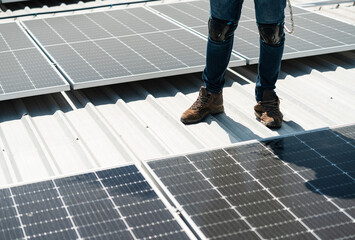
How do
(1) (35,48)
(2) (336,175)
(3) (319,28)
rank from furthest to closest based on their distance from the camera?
(3) (319,28), (1) (35,48), (2) (336,175)

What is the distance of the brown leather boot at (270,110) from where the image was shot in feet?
20.7

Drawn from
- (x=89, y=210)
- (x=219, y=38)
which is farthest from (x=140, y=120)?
(x=89, y=210)

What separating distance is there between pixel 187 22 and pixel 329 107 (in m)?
3.05

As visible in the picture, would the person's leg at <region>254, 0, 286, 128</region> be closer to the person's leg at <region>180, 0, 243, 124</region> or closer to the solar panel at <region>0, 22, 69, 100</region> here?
the person's leg at <region>180, 0, 243, 124</region>

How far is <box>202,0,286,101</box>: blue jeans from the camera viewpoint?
19.4 ft

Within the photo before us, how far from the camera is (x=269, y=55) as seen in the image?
20.4 feet

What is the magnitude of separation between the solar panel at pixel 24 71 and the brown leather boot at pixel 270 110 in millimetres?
2058

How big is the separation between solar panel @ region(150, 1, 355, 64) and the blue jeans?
1.22m

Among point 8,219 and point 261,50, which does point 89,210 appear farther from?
point 261,50

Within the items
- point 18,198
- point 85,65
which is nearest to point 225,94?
point 85,65

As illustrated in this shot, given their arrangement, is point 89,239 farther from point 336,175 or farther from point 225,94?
point 225,94

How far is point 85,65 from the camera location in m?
7.31

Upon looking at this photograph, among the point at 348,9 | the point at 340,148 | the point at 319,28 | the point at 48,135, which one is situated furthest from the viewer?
the point at 348,9

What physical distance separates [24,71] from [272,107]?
278 cm
